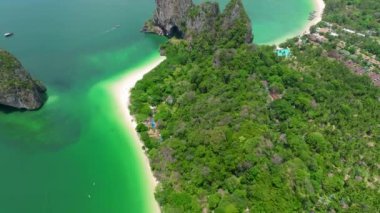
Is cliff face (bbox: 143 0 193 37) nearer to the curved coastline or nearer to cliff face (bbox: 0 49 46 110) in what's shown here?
the curved coastline

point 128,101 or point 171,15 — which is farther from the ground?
point 171,15

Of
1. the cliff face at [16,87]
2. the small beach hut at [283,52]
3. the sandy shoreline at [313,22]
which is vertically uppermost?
the cliff face at [16,87]

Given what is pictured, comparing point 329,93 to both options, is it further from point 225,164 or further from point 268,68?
point 225,164

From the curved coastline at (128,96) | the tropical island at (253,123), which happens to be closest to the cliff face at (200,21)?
the tropical island at (253,123)

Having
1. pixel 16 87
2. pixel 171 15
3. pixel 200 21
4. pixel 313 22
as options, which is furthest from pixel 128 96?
pixel 313 22

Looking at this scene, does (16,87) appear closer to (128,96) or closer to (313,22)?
(128,96)

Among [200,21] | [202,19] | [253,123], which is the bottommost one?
[253,123]

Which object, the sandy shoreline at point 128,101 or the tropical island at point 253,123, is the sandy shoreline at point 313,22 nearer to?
the tropical island at point 253,123
